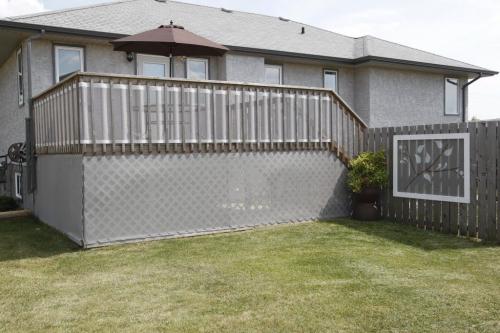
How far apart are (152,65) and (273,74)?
3.86m

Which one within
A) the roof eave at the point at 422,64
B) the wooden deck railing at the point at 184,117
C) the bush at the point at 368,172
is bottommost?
the bush at the point at 368,172

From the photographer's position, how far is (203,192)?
7.45 metres

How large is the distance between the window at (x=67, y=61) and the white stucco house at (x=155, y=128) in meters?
0.02

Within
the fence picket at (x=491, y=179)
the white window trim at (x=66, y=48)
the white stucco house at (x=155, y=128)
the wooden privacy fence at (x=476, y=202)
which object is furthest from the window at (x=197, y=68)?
the fence picket at (x=491, y=179)

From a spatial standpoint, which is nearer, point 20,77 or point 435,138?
point 435,138

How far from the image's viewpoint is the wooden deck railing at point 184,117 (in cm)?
661

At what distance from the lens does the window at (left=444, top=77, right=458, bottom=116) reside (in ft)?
58.0

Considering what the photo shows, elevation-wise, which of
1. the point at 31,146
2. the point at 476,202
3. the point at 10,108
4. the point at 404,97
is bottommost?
the point at 476,202

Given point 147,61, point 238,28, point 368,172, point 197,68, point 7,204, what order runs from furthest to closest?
point 238,28 → point 197,68 → point 147,61 → point 7,204 → point 368,172

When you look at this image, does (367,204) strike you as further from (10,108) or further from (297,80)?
(10,108)

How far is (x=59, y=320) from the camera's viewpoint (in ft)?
12.5

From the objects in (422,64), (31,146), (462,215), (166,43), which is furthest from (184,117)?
(422,64)

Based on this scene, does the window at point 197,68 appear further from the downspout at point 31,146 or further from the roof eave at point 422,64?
the roof eave at point 422,64

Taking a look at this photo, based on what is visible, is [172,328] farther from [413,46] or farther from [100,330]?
[413,46]
